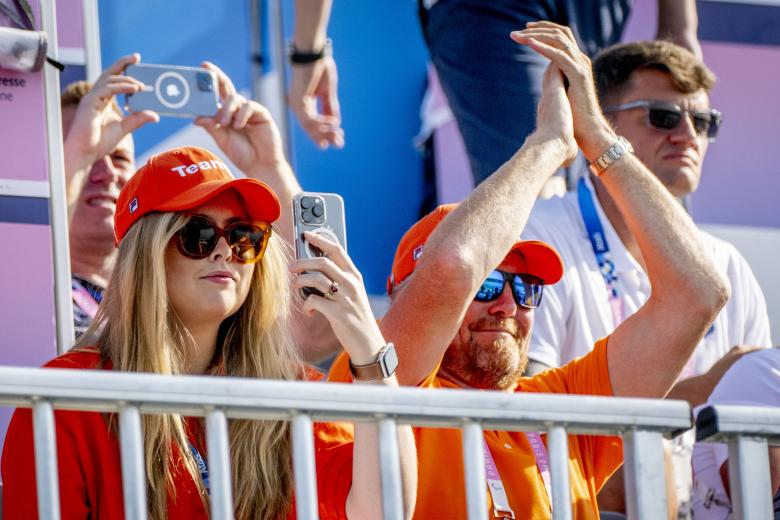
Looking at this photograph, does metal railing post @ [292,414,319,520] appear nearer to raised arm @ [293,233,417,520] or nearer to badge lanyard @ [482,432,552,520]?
raised arm @ [293,233,417,520]

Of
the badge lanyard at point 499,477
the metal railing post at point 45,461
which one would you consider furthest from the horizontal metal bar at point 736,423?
the metal railing post at point 45,461

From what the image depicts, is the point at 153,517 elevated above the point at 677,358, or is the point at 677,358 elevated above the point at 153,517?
the point at 677,358

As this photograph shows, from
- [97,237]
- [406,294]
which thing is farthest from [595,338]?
[97,237]

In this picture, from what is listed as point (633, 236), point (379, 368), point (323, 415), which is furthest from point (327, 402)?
point (633, 236)

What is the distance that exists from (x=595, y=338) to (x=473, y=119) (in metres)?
1.06

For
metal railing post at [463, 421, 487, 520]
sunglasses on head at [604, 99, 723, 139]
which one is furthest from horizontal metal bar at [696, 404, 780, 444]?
sunglasses on head at [604, 99, 723, 139]

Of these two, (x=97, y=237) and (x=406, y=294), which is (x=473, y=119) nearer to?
(x=97, y=237)

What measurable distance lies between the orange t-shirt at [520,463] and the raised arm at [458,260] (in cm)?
12

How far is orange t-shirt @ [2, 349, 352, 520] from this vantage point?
9.32ft

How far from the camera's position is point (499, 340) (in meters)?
3.77

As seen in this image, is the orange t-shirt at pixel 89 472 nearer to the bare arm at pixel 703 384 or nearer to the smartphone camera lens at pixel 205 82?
the smartphone camera lens at pixel 205 82

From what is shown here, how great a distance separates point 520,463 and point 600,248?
Result: 1.44 metres

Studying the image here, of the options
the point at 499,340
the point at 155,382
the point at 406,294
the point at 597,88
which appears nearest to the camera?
the point at 155,382

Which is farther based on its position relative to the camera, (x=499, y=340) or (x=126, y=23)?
(x=126, y=23)
